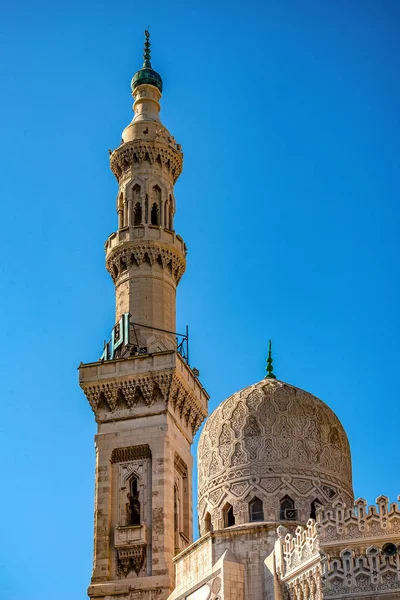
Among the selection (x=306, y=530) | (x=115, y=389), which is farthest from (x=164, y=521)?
(x=306, y=530)

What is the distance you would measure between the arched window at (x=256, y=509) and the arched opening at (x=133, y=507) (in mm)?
5891

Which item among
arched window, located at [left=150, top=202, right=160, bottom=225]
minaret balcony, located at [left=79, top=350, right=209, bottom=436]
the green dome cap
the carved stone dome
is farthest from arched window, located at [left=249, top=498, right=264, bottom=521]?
the green dome cap

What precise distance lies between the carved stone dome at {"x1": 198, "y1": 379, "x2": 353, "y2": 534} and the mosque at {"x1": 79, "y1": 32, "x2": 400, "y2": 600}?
0.08 feet

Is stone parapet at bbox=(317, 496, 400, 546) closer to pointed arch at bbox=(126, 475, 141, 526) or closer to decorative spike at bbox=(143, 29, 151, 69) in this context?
pointed arch at bbox=(126, 475, 141, 526)

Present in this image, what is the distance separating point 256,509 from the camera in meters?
19.4

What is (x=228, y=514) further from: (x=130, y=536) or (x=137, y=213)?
(x=137, y=213)

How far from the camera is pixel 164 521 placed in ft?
79.4

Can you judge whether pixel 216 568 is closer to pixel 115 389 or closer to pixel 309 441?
pixel 309 441

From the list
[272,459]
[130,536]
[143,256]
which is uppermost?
[143,256]

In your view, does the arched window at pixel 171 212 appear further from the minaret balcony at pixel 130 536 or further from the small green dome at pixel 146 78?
the minaret balcony at pixel 130 536

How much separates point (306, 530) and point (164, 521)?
8.21 metres

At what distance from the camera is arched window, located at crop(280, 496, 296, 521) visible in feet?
62.9

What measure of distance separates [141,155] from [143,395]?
24.3ft

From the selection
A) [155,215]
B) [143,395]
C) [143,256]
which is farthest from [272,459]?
[155,215]
